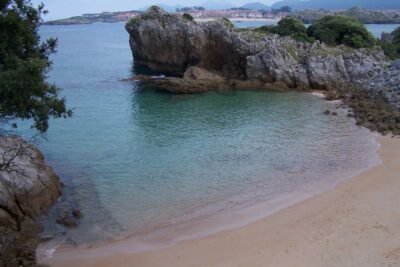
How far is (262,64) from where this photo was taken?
2459 inches

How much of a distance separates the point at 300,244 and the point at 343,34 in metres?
61.9

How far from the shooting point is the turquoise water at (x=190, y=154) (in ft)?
85.7

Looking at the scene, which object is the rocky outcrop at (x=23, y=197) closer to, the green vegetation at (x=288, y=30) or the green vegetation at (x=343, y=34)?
the green vegetation at (x=288, y=30)

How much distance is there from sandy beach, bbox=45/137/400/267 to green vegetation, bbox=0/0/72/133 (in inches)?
281

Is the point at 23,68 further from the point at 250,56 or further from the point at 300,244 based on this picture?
the point at 250,56

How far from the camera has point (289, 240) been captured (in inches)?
843

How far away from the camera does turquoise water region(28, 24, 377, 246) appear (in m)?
26.1

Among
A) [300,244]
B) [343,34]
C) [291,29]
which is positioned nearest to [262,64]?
[291,29]

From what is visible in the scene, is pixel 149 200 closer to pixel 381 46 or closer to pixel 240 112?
pixel 240 112

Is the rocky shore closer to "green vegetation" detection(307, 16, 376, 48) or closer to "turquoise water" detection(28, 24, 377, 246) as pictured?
"green vegetation" detection(307, 16, 376, 48)

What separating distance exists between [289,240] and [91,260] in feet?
30.1

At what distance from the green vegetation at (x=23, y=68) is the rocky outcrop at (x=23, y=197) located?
2.66 meters

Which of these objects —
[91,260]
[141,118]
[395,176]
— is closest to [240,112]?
[141,118]

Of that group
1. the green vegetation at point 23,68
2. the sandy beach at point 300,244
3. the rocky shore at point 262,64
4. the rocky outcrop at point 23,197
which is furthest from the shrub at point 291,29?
the green vegetation at point 23,68
